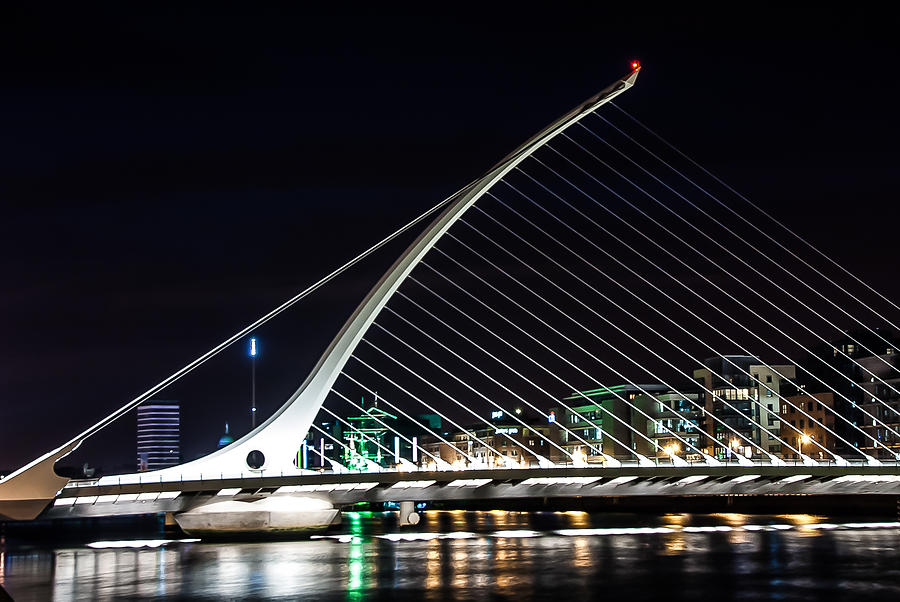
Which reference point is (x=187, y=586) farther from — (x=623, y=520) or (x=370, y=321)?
(x=623, y=520)

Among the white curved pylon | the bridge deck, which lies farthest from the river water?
the white curved pylon

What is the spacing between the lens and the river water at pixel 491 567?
79.7ft

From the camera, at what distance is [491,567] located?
99.5 feet

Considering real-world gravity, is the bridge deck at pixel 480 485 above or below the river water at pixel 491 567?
above

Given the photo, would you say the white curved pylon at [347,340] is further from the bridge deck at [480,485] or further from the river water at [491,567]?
the river water at [491,567]

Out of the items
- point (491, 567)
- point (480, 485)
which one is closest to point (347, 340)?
point (480, 485)

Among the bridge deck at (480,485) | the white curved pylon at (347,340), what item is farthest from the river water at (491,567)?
the white curved pylon at (347,340)

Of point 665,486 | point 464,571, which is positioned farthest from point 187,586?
point 665,486

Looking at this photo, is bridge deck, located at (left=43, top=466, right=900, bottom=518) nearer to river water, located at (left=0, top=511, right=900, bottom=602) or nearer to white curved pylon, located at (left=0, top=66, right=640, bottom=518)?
white curved pylon, located at (left=0, top=66, right=640, bottom=518)

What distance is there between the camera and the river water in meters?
24.3

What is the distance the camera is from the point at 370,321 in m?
46.1

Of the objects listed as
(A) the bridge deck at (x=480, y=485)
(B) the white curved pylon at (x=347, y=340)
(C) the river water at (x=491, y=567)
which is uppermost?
(B) the white curved pylon at (x=347, y=340)

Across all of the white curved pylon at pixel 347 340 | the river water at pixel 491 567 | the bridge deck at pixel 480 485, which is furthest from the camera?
the white curved pylon at pixel 347 340

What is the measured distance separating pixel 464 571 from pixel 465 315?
628 inches
